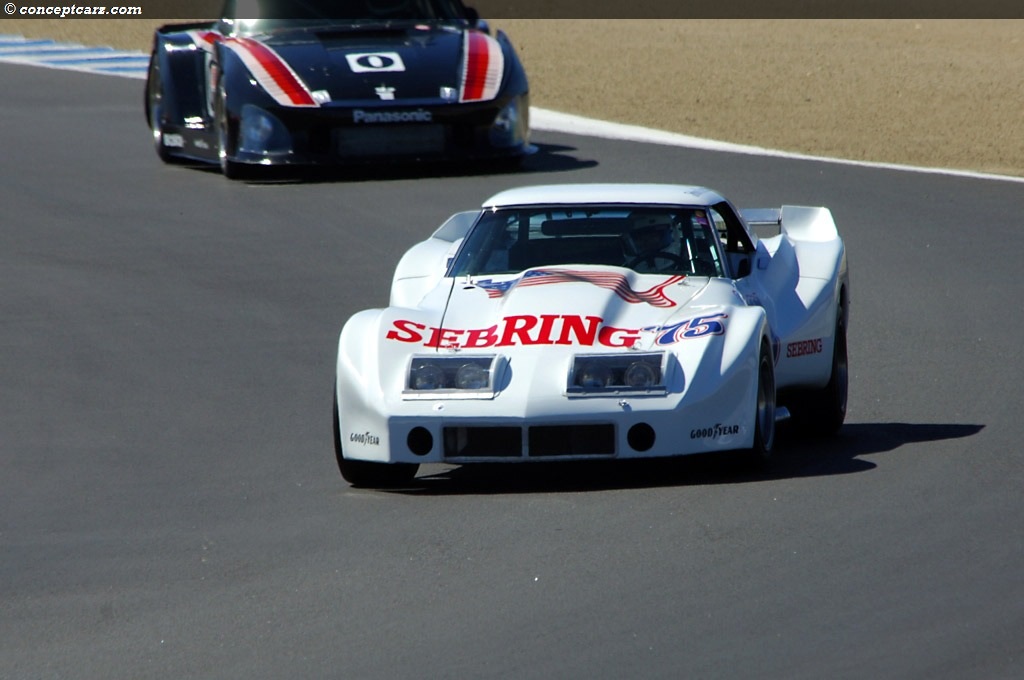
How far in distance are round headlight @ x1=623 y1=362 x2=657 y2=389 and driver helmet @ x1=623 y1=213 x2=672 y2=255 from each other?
3.59 ft

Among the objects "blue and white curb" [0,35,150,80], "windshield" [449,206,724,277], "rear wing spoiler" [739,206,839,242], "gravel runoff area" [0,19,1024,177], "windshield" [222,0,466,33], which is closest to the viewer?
"windshield" [449,206,724,277]

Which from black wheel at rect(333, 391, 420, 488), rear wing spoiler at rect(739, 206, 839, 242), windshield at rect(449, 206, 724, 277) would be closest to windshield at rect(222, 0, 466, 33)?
rear wing spoiler at rect(739, 206, 839, 242)

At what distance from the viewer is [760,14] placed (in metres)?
33.5

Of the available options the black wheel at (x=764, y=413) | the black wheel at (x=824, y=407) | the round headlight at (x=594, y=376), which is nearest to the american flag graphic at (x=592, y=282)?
the black wheel at (x=764, y=413)

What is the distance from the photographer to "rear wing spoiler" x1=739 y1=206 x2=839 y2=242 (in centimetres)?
850

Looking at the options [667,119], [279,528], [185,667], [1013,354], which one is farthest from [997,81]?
[185,667]

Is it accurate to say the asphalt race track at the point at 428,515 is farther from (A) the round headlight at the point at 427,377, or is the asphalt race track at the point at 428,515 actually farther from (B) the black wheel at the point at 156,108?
(B) the black wheel at the point at 156,108

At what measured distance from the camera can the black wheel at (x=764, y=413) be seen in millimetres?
6637

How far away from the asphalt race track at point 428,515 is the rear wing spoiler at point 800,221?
755mm

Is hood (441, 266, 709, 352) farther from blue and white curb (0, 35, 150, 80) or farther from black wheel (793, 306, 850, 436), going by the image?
blue and white curb (0, 35, 150, 80)

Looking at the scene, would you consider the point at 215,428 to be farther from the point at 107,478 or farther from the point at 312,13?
the point at 312,13

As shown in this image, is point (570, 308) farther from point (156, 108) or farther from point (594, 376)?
point (156, 108)

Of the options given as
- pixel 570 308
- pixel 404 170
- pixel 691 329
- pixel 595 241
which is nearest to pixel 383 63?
pixel 404 170

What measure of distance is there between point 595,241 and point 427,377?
125 cm
